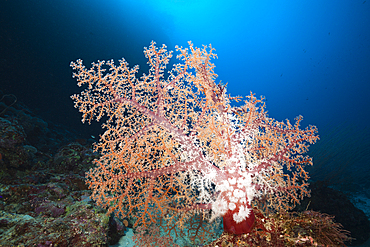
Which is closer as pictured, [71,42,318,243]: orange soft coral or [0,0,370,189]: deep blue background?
[71,42,318,243]: orange soft coral

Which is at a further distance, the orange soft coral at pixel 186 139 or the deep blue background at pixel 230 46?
the deep blue background at pixel 230 46

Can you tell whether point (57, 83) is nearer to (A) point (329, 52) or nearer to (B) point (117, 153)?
(B) point (117, 153)

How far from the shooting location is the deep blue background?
56.7 ft

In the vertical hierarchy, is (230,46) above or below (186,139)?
above

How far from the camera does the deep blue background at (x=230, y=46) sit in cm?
1728

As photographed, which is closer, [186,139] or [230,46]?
[186,139]

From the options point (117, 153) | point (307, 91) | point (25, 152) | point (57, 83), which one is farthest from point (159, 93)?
point (307, 91)

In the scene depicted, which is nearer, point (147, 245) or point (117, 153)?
point (117, 153)

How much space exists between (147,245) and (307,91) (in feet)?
322

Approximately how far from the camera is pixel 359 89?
198 feet

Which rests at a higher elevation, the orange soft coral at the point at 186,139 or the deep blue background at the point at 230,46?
the deep blue background at the point at 230,46

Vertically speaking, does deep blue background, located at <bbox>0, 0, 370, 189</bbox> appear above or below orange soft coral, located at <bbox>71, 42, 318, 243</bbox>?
above

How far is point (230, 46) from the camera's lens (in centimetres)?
7100

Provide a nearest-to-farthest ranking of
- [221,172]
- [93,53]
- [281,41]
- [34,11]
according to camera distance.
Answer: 1. [221,172]
2. [34,11]
3. [93,53]
4. [281,41]
